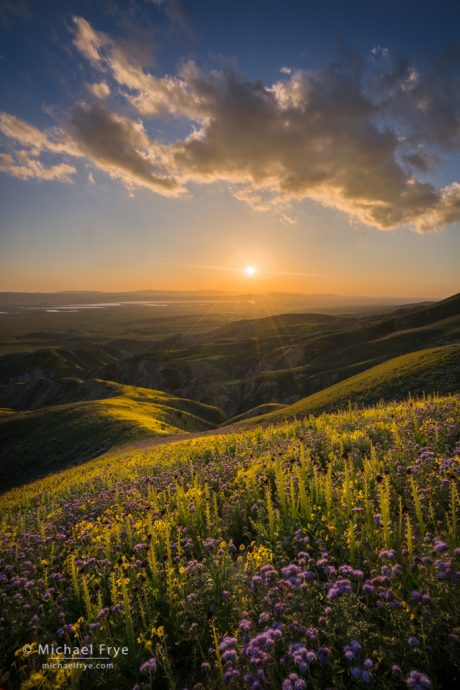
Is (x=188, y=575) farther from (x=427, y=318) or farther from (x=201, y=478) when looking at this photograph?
(x=427, y=318)

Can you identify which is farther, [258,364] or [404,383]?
[258,364]

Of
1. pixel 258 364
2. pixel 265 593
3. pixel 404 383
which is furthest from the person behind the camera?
pixel 258 364

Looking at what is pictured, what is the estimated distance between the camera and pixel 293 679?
3.24 m

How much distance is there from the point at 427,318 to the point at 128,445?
368 feet

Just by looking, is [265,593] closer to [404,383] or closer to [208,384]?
[404,383]

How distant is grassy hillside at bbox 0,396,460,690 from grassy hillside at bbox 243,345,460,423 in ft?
87.1

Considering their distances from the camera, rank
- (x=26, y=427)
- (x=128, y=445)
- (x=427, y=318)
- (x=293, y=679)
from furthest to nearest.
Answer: (x=427, y=318) → (x=26, y=427) → (x=128, y=445) → (x=293, y=679)

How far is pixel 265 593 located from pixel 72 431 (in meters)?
51.0

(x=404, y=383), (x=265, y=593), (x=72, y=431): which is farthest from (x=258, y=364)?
(x=265, y=593)

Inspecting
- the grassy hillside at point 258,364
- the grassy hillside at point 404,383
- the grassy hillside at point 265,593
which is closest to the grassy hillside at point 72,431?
the grassy hillside at point 404,383

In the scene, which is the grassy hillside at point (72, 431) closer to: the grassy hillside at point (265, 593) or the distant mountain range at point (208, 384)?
the distant mountain range at point (208, 384)

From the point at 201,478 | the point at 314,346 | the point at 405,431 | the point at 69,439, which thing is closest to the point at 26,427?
the point at 69,439

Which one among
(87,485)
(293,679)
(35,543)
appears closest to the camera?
(293,679)

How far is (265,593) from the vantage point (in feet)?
15.5
